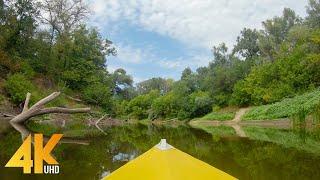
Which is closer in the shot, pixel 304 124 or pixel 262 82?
pixel 304 124

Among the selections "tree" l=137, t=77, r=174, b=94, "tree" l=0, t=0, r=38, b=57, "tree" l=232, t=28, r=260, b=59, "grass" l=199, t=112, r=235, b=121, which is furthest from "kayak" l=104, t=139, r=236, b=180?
"tree" l=137, t=77, r=174, b=94

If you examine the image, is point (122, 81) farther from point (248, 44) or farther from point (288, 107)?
point (288, 107)

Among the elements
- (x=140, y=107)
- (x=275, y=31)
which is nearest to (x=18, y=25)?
(x=275, y=31)

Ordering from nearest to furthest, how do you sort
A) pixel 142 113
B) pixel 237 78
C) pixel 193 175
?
1. pixel 193 175
2. pixel 237 78
3. pixel 142 113

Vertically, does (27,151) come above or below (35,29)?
below

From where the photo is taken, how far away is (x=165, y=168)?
2.36 meters

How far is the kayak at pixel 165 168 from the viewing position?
235 cm

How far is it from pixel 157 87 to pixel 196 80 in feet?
134

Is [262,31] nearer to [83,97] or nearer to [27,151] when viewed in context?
[83,97]

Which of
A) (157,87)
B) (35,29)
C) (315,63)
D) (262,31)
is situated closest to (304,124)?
A: (315,63)

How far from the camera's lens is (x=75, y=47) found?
35.8 meters

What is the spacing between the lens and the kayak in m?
2.35

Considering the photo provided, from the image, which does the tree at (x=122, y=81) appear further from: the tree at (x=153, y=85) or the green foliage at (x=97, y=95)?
the green foliage at (x=97, y=95)

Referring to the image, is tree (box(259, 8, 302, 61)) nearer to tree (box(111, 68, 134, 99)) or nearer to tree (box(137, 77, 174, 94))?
tree (box(111, 68, 134, 99))
